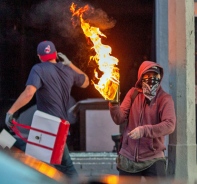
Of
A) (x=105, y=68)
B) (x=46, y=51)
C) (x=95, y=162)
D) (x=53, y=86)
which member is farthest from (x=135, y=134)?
(x=95, y=162)

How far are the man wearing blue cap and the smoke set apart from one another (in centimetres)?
185

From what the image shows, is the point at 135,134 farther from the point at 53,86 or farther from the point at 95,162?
the point at 95,162

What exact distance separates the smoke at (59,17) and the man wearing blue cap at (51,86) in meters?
1.85

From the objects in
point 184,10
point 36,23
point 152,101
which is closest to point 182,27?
point 184,10

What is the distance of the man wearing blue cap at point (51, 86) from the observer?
8.34 m

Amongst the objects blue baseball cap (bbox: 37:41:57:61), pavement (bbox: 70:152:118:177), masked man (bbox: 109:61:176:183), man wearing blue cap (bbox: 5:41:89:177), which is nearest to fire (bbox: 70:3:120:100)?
masked man (bbox: 109:61:176:183)

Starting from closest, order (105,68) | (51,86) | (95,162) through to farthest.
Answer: (105,68) → (51,86) → (95,162)

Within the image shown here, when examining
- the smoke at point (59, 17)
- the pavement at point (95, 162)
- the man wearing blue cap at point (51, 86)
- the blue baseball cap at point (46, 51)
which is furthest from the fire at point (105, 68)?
the pavement at point (95, 162)


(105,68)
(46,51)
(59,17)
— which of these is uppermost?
(59,17)

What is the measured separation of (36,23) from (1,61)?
2.74ft

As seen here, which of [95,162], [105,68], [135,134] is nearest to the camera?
[135,134]

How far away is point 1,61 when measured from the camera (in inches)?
421

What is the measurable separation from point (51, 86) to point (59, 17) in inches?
87.7

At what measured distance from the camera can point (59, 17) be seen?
10.4 meters
